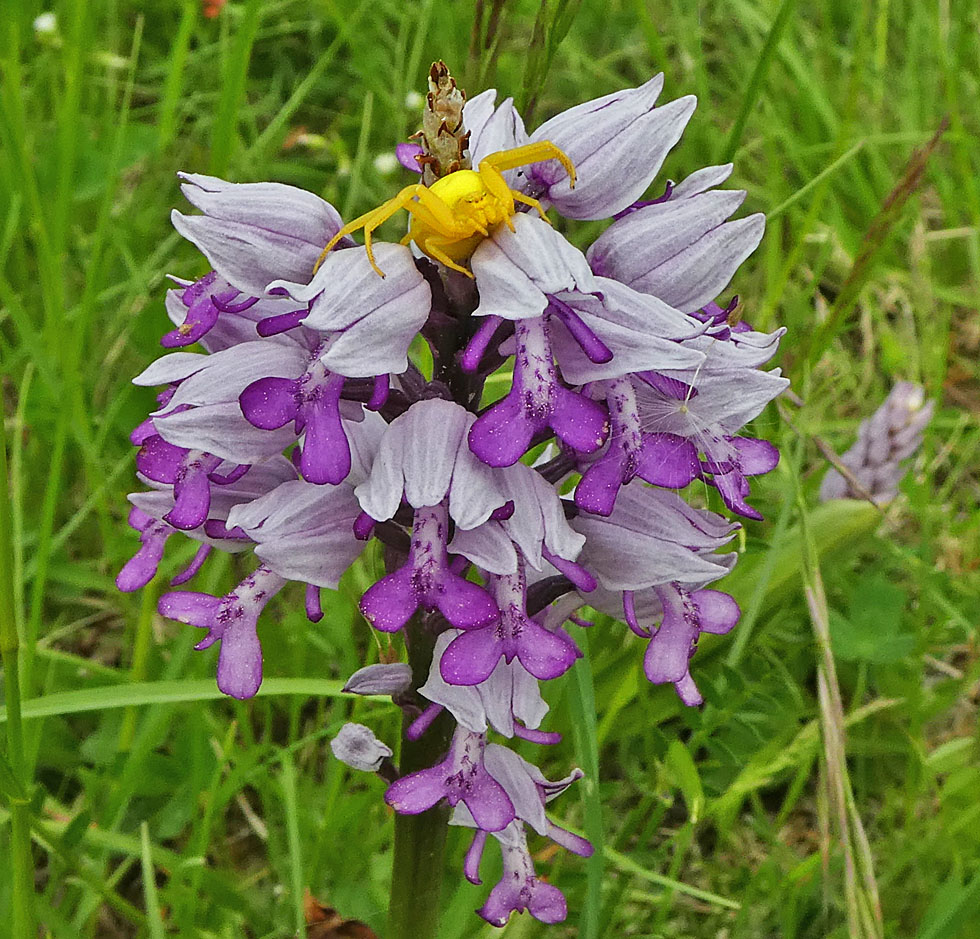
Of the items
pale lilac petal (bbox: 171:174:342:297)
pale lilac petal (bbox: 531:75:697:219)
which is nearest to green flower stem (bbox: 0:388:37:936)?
pale lilac petal (bbox: 171:174:342:297)

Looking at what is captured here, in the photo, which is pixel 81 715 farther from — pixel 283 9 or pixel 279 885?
pixel 283 9

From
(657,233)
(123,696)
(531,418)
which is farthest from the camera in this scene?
(123,696)

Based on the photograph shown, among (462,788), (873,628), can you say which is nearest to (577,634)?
(462,788)

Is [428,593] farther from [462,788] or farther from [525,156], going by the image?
[525,156]

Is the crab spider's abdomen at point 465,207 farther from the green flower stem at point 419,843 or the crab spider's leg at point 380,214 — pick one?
the green flower stem at point 419,843

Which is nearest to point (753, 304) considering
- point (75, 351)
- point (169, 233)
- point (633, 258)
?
point (169, 233)

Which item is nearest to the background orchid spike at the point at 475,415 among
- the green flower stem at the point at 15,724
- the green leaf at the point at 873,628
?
the green flower stem at the point at 15,724

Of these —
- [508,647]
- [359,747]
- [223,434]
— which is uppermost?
[223,434]
